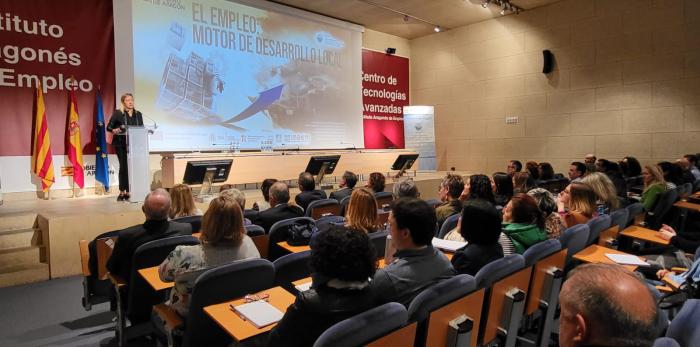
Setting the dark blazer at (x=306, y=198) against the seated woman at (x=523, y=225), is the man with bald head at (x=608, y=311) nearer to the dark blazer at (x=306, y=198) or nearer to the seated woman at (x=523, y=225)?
the seated woman at (x=523, y=225)

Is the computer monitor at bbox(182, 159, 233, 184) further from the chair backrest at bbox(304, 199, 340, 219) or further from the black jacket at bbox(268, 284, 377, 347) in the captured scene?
the black jacket at bbox(268, 284, 377, 347)

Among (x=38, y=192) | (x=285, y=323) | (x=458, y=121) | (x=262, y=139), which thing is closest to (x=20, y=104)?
(x=38, y=192)

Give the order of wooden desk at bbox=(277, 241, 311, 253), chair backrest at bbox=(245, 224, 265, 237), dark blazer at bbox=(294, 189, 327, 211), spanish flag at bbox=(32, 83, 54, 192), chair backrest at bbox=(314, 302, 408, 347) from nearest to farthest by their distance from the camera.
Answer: chair backrest at bbox=(314, 302, 408, 347) < wooden desk at bbox=(277, 241, 311, 253) < chair backrest at bbox=(245, 224, 265, 237) < dark blazer at bbox=(294, 189, 327, 211) < spanish flag at bbox=(32, 83, 54, 192)

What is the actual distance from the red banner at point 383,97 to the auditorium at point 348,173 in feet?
0.20

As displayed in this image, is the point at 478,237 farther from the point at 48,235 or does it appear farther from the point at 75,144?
the point at 75,144

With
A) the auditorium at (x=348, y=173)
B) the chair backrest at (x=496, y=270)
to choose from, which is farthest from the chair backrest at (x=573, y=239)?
the chair backrest at (x=496, y=270)

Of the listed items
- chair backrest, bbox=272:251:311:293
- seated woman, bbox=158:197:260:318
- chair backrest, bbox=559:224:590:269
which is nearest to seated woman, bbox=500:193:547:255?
chair backrest, bbox=559:224:590:269

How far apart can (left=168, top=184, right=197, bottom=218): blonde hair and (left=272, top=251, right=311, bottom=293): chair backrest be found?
1854 mm

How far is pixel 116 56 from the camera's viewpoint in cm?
674

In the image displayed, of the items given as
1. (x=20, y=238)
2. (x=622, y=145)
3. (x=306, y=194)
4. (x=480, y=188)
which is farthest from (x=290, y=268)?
(x=622, y=145)

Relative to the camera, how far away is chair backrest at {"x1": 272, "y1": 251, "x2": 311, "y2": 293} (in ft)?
7.48

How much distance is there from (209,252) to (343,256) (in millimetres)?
1057

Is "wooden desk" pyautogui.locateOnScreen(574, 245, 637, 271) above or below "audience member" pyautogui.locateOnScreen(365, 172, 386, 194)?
below

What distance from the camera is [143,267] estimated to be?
253cm
